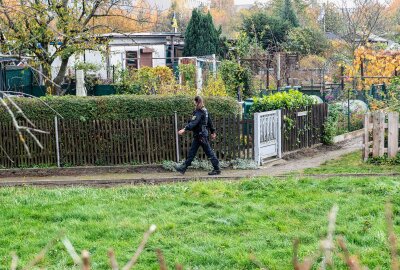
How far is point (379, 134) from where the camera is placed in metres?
16.4

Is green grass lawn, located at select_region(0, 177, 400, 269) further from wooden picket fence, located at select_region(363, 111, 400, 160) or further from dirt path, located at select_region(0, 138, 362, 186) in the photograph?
wooden picket fence, located at select_region(363, 111, 400, 160)

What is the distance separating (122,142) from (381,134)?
641 centimetres

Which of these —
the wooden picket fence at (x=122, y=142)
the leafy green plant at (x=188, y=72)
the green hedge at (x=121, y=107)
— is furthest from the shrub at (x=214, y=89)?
the wooden picket fence at (x=122, y=142)

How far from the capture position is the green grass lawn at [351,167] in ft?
49.6

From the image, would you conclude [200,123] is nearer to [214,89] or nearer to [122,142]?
[122,142]

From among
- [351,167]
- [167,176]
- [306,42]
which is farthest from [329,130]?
[306,42]

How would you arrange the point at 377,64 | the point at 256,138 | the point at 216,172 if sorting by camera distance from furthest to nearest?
the point at 377,64 < the point at 256,138 < the point at 216,172

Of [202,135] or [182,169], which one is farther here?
[182,169]

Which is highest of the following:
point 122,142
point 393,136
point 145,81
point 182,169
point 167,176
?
point 145,81

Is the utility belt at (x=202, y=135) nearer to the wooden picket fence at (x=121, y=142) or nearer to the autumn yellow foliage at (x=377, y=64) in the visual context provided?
the wooden picket fence at (x=121, y=142)

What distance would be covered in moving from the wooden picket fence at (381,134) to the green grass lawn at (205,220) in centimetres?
398

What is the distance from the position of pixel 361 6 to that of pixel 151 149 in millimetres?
29013

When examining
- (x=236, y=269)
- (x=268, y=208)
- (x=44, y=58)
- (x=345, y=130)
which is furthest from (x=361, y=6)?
(x=236, y=269)

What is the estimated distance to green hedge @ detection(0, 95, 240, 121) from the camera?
17422mm
